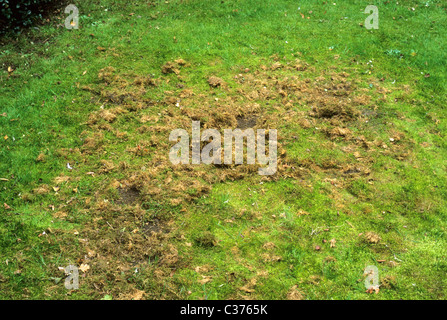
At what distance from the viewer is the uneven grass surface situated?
323 cm

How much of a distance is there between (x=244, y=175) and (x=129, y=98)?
6.76ft

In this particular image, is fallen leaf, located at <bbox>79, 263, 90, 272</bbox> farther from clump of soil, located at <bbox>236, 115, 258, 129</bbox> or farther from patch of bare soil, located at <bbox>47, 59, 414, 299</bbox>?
clump of soil, located at <bbox>236, 115, 258, 129</bbox>

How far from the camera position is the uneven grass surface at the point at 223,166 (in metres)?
3.23

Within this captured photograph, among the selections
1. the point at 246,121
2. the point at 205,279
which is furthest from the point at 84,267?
the point at 246,121

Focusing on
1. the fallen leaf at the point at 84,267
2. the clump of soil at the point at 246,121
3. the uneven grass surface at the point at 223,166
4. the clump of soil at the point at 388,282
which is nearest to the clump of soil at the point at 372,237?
the uneven grass surface at the point at 223,166

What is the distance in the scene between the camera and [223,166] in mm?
4164

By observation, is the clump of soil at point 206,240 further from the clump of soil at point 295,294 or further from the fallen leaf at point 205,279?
the clump of soil at point 295,294

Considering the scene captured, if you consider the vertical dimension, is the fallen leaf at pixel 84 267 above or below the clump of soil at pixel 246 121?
below

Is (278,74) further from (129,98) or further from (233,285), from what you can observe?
(233,285)

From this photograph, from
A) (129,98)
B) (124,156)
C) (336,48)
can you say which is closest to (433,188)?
(336,48)

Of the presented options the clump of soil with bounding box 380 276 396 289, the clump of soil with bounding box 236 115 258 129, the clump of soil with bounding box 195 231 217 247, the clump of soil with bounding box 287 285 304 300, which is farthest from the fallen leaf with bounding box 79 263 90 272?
the clump of soil with bounding box 380 276 396 289

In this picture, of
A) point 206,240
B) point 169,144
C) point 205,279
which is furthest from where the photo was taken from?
point 169,144

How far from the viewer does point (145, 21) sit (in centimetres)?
654

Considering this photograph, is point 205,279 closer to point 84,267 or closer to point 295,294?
point 295,294
